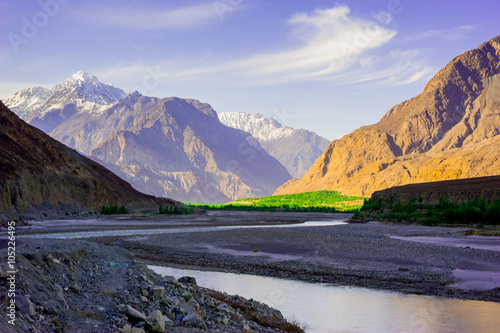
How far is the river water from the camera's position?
43.7 ft

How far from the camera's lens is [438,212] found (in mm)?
63750

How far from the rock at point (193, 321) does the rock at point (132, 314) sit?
112 cm

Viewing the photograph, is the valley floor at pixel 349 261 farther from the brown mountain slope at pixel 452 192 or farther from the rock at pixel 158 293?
the brown mountain slope at pixel 452 192

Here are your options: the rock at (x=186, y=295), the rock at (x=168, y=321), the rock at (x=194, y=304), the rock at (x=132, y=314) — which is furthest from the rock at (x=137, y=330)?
the rock at (x=186, y=295)

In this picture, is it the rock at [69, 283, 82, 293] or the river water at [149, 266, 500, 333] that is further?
the river water at [149, 266, 500, 333]

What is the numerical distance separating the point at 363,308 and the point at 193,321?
7114mm

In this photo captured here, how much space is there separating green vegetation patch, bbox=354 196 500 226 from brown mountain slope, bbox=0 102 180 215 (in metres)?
53.2

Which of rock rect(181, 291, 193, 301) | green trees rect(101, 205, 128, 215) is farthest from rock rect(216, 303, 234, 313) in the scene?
green trees rect(101, 205, 128, 215)

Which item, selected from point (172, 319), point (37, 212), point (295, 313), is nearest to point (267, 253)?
point (295, 313)

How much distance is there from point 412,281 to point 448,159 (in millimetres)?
150821

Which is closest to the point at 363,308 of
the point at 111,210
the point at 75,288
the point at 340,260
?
the point at 75,288

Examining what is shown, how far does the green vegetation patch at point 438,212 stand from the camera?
55662 mm

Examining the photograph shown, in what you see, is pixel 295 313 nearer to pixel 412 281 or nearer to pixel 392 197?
pixel 412 281

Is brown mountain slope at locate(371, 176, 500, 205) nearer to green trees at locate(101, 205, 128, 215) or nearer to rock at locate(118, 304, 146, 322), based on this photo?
green trees at locate(101, 205, 128, 215)
